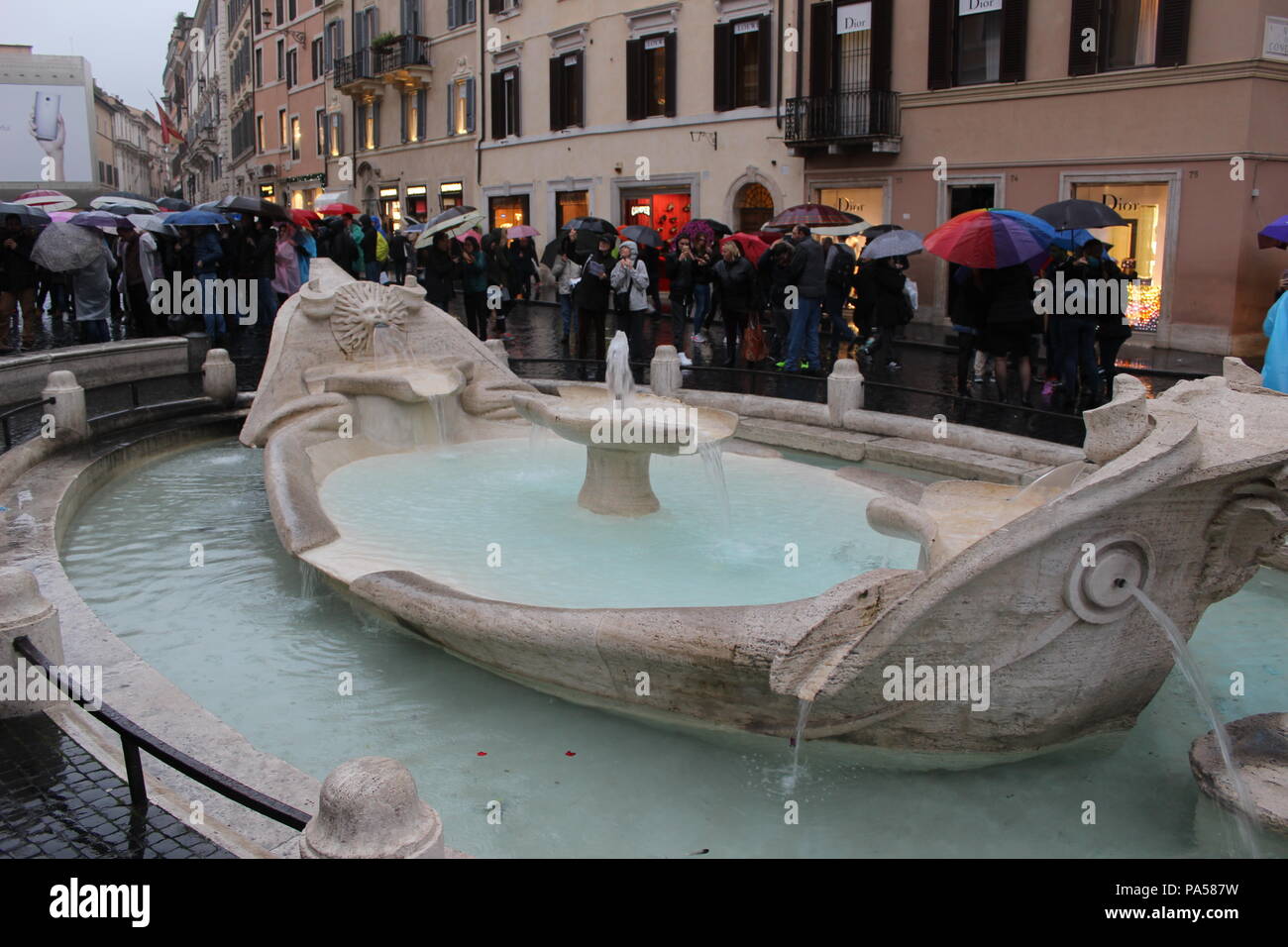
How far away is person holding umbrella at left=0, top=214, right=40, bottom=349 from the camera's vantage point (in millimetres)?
14008

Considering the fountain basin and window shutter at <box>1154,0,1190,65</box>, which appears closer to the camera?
the fountain basin

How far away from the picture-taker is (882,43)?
20.2 m

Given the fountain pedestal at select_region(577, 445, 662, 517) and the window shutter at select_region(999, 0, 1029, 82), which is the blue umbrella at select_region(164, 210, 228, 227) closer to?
the fountain pedestal at select_region(577, 445, 662, 517)

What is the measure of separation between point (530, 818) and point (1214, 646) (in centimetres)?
352

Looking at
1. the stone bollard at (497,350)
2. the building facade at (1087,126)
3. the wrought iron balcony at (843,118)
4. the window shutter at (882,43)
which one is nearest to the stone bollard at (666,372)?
the stone bollard at (497,350)

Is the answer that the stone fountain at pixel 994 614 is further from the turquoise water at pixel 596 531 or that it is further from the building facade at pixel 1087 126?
the building facade at pixel 1087 126

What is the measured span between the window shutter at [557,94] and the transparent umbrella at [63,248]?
1601cm

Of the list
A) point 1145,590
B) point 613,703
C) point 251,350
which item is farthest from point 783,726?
point 251,350

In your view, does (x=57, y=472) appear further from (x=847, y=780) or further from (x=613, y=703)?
(x=847, y=780)

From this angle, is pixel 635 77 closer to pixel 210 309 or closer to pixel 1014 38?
pixel 1014 38

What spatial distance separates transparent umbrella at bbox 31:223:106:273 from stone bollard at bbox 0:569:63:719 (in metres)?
10.6

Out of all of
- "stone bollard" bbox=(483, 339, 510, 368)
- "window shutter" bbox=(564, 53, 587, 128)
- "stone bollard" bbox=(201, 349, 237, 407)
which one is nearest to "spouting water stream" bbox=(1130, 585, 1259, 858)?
"stone bollard" bbox=(483, 339, 510, 368)

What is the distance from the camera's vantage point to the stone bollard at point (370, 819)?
2900 mm

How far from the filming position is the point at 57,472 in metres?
8.25
